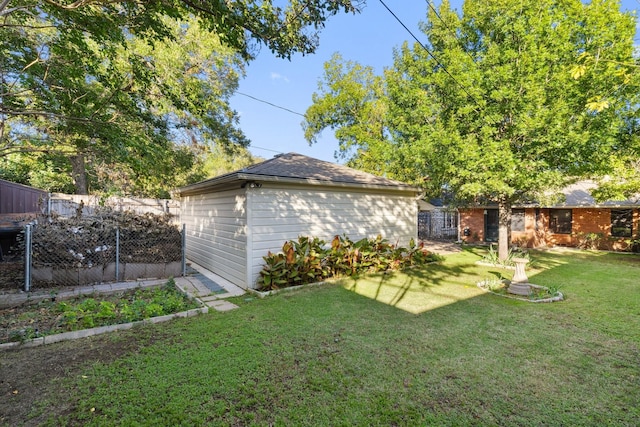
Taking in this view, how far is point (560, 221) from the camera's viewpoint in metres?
14.1

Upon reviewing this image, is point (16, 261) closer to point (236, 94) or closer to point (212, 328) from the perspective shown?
point (212, 328)

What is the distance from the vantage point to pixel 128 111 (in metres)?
5.84

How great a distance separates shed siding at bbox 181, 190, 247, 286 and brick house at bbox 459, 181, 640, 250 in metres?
13.6

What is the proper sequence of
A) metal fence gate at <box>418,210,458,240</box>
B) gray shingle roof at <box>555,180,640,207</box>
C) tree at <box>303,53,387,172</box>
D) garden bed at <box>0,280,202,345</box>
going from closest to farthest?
garden bed at <box>0,280,202,345</box>
gray shingle roof at <box>555,180,640,207</box>
tree at <box>303,53,387,172</box>
metal fence gate at <box>418,210,458,240</box>

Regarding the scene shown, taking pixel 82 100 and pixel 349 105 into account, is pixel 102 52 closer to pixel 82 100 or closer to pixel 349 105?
pixel 82 100

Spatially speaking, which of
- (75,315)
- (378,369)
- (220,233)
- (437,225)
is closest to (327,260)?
(220,233)

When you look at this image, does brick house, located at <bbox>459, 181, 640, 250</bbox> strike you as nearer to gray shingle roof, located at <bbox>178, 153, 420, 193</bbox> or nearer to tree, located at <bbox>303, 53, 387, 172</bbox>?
tree, located at <bbox>303, 53, 387, 172</bbox>

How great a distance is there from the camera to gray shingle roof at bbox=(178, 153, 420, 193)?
636 centimetres

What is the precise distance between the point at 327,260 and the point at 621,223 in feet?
45.7

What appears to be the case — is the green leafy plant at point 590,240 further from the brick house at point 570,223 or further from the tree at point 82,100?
the tree at point 82,100

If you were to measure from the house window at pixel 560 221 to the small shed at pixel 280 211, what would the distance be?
9.20 meters

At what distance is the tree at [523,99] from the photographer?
23.6 ft

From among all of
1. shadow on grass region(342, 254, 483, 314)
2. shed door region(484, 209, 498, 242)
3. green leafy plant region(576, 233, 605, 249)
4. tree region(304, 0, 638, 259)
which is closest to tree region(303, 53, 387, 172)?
shed door region(484, 209, 498, 242)

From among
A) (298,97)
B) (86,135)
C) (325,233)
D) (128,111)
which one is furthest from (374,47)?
(86,135)
